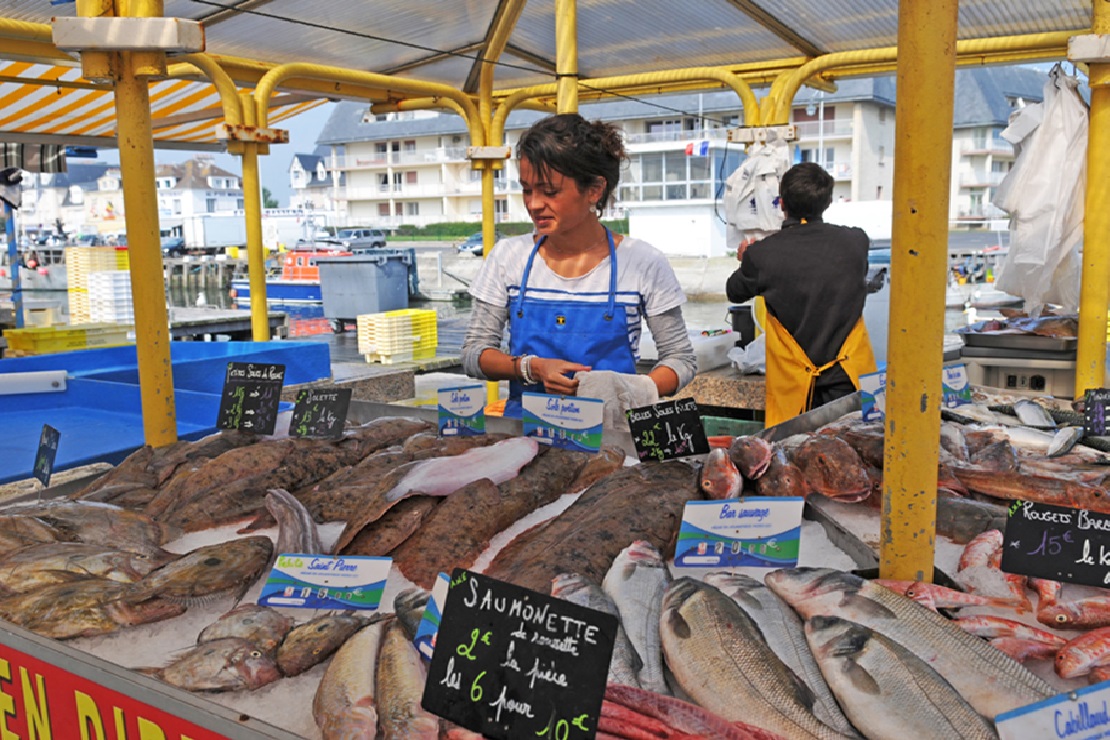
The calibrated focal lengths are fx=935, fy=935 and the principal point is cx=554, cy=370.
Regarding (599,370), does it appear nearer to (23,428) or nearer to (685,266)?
(23,428)

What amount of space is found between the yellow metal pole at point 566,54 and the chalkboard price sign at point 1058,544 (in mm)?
3996

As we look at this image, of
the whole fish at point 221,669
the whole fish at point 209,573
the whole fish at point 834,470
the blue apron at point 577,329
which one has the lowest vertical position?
the whole fish at point 221,669

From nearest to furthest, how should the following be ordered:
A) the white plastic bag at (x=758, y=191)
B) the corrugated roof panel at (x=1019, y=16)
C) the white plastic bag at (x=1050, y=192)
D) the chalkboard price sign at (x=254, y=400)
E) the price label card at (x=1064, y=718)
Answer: the price label card at (x=1064, y=718)
the chalkboard price sign at (x=254, y=400)
the white plastic bag at (x=1050, y=192)
the corrugated roof panel at (x=1019, y=16)
the white plastic bag at (x=758, y=191)

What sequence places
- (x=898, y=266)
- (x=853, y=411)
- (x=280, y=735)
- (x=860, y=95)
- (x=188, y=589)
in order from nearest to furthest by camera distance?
(x=280, y=735)
(x=898, y=266)
(x=188, y=589)
(x=853, y=411)
(x=860, y=95)

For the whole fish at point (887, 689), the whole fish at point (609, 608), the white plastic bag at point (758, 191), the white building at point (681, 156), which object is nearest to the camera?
the whole fish at point (887, 689)

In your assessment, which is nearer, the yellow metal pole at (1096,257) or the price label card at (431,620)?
the price label card at (431,620)

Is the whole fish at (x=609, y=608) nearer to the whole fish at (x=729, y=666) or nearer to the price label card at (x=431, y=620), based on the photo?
the whole fish at (x=729, y=666)

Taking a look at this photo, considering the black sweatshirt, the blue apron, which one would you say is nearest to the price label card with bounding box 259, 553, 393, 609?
the blue apron

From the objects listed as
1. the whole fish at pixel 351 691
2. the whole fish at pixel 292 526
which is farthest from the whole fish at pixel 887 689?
the whole fish at pixel 292 526

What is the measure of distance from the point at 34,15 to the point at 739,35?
4899mm

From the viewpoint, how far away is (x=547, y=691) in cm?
134

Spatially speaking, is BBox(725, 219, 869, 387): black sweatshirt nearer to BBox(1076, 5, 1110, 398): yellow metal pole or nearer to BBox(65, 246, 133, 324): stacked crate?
BBox(1076, 5, 1110, 398): yellow metal pole

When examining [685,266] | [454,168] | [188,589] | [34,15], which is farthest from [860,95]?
[188,589]

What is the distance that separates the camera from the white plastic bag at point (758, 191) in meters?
7.18
